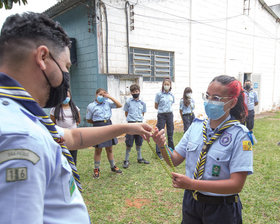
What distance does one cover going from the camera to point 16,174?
640 mm

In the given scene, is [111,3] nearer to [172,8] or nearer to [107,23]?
[107,23]

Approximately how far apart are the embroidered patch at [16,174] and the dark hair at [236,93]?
160 centimetres

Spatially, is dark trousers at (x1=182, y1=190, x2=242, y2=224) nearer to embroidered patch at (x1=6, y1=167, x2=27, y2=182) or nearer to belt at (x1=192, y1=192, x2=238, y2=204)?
belt at (x1=192, y1=192, x2=238, y2=204)

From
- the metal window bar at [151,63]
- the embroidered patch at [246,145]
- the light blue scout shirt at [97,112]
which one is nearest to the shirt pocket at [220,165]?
the embroidered patch at [246,145]

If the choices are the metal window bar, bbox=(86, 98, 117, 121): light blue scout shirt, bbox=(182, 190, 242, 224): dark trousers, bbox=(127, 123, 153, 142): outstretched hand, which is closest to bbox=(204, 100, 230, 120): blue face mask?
bbox=(127, 123, 153, 142): outstretched hand

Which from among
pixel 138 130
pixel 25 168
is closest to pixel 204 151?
pixel 138 130

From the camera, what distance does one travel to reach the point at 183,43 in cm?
917

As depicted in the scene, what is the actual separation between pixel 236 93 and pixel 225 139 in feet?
1.39

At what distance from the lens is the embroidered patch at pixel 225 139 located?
5.32 feet

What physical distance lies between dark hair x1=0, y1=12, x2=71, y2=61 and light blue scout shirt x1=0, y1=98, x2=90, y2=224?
10.8 inches

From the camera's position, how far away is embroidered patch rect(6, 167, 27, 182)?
0.63 meters

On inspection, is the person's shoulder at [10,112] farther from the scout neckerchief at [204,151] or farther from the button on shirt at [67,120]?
the button on shirt at [67,120]

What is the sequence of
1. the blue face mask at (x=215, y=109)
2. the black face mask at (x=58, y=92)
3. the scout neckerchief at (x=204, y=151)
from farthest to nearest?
the blue face mask at (x=215, y=109) < the scout neckerchief at (x=204, y=151) < the black face mask at (x=58, y=92)

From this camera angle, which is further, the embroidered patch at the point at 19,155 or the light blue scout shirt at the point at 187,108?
the light blue scout shirt at the point at 187,108
